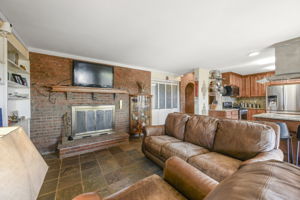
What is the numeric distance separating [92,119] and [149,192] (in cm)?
279

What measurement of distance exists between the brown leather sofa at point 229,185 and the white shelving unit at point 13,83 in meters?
1.71

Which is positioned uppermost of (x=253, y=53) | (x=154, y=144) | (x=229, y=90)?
(x=253, y=53)

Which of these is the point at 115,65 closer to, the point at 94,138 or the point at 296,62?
the point at 94,138

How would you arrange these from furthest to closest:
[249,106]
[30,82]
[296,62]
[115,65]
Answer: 1. [249,106]
2. [115,65]
3. [30,82]
4. [296,62]

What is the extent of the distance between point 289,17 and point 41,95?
4650mm

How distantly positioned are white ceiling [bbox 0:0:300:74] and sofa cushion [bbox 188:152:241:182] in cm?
190

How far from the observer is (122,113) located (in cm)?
392

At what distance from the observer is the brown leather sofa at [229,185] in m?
0.41

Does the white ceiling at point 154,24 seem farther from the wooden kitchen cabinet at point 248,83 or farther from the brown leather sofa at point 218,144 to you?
the wooden kitchen cabinet at point 248,83

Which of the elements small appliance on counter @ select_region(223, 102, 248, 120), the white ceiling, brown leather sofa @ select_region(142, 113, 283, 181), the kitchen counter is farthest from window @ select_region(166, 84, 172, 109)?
brown leather sofa @ select_region(142, 113, 283, 181)

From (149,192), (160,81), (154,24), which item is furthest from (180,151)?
(160,81)

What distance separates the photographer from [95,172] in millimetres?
2090

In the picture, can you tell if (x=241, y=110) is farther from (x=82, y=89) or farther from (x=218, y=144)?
(x=82, y=89)

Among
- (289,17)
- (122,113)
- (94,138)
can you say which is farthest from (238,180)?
(122,113)
